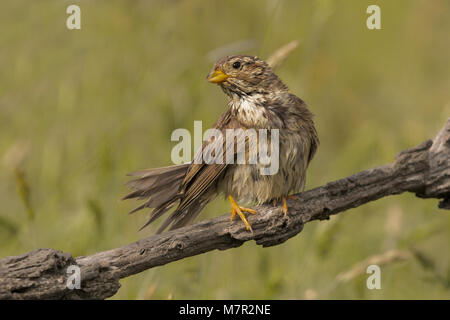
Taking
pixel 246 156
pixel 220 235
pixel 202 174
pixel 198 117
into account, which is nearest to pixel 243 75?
pixel 246 156

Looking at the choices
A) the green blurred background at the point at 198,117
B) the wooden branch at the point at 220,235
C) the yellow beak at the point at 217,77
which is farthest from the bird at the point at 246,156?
the green blurred background at the point at 198,117

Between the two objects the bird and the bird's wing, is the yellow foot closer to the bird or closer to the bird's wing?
the bird

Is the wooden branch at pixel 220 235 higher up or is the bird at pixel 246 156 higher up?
the bird at pixel 246 156

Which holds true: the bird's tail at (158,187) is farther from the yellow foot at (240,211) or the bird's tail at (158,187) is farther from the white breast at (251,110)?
the white breast at (251,110)

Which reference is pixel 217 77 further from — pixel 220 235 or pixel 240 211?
pixel 220 235

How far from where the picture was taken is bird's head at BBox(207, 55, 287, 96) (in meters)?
3.91

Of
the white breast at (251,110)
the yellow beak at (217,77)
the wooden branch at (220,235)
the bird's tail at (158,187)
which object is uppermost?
the yellow beak at (217,77)

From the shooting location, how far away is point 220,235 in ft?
11.2

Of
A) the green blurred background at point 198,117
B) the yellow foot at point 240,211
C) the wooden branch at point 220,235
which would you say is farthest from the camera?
the green blurred background at point 198,117

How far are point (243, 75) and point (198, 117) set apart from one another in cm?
176

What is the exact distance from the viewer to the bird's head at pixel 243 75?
3.91m
